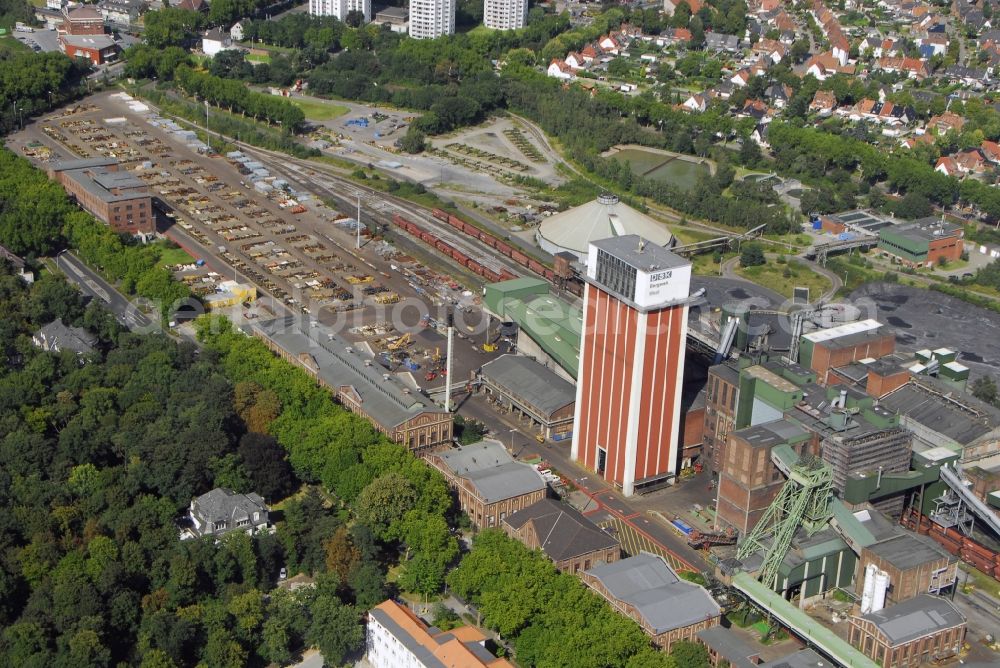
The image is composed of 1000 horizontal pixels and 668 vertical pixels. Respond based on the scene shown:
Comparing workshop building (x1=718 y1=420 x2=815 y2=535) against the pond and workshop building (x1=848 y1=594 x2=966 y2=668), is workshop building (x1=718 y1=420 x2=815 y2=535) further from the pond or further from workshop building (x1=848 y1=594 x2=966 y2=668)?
the pond

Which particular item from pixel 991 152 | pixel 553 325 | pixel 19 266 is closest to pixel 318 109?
pixel 19 266

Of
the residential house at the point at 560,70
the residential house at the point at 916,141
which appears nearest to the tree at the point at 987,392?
the residential house at the point at 916,141

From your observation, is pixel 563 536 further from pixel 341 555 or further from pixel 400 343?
pixel 400 343

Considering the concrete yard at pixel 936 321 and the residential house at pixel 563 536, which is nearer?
the residential house at pixel 563 536

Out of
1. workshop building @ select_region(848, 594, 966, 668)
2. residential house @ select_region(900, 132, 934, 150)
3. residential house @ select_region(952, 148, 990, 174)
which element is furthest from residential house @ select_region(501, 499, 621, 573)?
residential house @ select_region(900, 132, 934, 150)

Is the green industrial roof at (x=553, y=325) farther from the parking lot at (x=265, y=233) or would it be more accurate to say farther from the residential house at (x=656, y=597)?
the residential house at (x=656, y=597)

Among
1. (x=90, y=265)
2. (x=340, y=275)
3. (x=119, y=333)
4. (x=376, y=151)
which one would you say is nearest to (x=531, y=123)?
(x=376, y=151)
